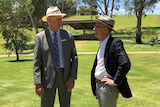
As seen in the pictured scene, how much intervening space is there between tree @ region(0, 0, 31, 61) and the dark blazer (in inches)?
821

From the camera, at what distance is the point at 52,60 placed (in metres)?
4.93

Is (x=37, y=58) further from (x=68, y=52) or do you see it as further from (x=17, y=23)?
(x=17, y=23)

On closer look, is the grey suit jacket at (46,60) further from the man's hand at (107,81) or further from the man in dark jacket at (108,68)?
the man's hand at (107,81)

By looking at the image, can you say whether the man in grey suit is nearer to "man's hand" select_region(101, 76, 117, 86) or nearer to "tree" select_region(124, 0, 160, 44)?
"man's hand" select_region(101, 76, 117, 86)

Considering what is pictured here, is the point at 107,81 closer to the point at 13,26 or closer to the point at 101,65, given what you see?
the point at 101,65

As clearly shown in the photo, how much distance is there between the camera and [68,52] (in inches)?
199

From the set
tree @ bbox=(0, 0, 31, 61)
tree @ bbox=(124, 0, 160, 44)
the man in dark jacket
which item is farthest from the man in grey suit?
tree @ bbox=(124, 0, 160, 44)

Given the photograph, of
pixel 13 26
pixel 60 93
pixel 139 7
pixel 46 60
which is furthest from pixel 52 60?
pixel 139 7

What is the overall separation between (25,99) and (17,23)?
1864 centimetres

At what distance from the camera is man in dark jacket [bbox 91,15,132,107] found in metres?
4.23

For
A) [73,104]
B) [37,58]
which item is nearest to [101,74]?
[37,58]

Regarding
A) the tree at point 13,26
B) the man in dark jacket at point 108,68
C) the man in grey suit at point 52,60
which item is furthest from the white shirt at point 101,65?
the tree at point 13,26

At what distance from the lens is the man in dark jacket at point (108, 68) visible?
4.23 meters

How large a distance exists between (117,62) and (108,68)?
16cm
